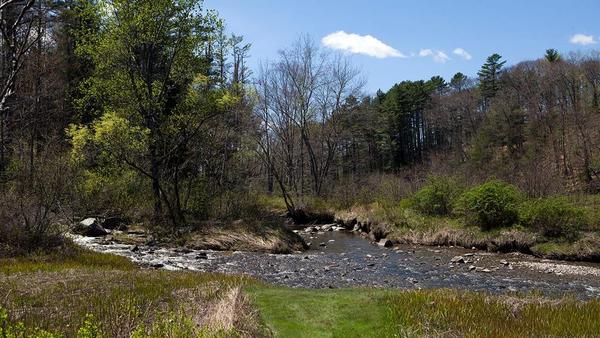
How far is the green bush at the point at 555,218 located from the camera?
71.8 feet

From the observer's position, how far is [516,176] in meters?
34.7

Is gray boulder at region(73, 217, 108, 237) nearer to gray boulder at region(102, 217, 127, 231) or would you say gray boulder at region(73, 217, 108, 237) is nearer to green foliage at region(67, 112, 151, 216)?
green foliage at region(67, 112, 151, 216)

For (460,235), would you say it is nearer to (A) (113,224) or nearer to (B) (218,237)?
(B) (218,237)

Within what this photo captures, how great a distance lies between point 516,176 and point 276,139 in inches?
968

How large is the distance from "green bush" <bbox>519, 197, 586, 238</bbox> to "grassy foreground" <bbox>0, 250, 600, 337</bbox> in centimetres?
1367

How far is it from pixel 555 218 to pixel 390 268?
862 centimetres

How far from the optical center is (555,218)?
72.5ft

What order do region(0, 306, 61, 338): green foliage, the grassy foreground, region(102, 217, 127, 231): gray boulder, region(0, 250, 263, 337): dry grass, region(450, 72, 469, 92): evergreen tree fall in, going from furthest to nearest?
region(450, 72, 469, 92): evergreen tree
region(102, 217, 127, 231): gray boulder
the grassy foreground
region(0, 250, 263, 337): dry grass
region(0, 306, 61, 338): green foliage

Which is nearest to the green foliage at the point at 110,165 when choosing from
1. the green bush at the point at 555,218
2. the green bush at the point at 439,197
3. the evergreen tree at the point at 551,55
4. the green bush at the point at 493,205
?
the green bush at the point at 439,197

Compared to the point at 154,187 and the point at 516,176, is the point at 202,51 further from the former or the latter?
the point at 516,176

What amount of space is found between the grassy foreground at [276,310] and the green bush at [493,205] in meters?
15.4

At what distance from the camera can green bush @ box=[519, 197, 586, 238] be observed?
2189cm

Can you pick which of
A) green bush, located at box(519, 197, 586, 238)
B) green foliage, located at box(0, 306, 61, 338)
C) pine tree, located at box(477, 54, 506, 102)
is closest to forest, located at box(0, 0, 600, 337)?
green bush, located at box(519, 197, 586, 238)

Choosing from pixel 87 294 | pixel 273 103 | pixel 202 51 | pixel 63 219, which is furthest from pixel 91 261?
pixel 273 103
